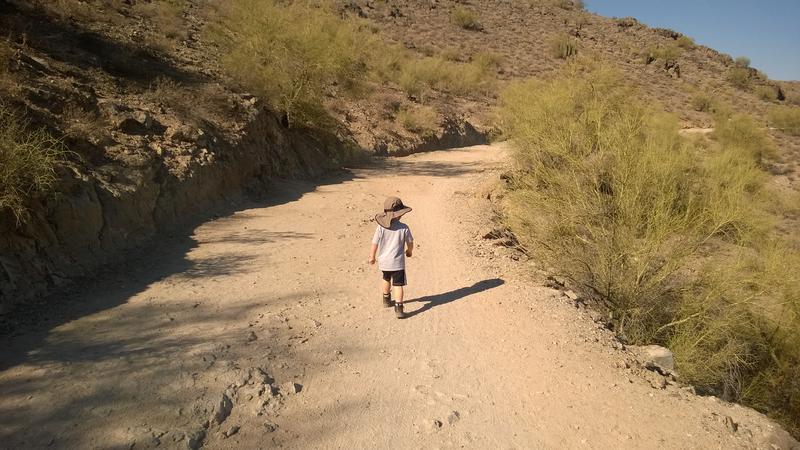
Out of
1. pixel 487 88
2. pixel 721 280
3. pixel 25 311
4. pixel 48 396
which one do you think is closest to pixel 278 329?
pixel 48 396

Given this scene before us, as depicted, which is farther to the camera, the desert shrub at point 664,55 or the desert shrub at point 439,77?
the desert shrub at point 664,55

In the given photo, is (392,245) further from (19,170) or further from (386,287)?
(19,170)

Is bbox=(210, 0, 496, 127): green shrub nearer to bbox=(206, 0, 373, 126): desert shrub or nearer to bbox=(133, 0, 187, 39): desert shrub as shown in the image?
bbox=(206, 0, 373, 126): desert shrub

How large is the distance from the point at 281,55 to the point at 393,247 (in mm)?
10653

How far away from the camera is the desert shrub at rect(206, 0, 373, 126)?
46.4ft

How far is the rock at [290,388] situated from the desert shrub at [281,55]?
11.4 m

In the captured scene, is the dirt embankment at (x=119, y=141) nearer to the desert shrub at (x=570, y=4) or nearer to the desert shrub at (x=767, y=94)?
the desert shrub at (x=767, y=94)

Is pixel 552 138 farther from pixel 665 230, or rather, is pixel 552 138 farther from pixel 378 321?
pixel 378 321

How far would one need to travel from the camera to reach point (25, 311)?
5172 millimetres

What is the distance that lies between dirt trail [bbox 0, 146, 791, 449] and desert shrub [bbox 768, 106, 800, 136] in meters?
33.5

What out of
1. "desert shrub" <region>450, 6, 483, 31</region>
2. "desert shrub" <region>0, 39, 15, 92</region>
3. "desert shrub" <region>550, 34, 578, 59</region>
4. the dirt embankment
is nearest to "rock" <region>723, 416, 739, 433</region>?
the dirt embankment

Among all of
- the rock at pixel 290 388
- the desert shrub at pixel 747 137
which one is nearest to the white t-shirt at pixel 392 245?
the rock at pixel 290 388

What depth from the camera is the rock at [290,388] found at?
4278 millimetres

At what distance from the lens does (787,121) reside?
31.6 metres
